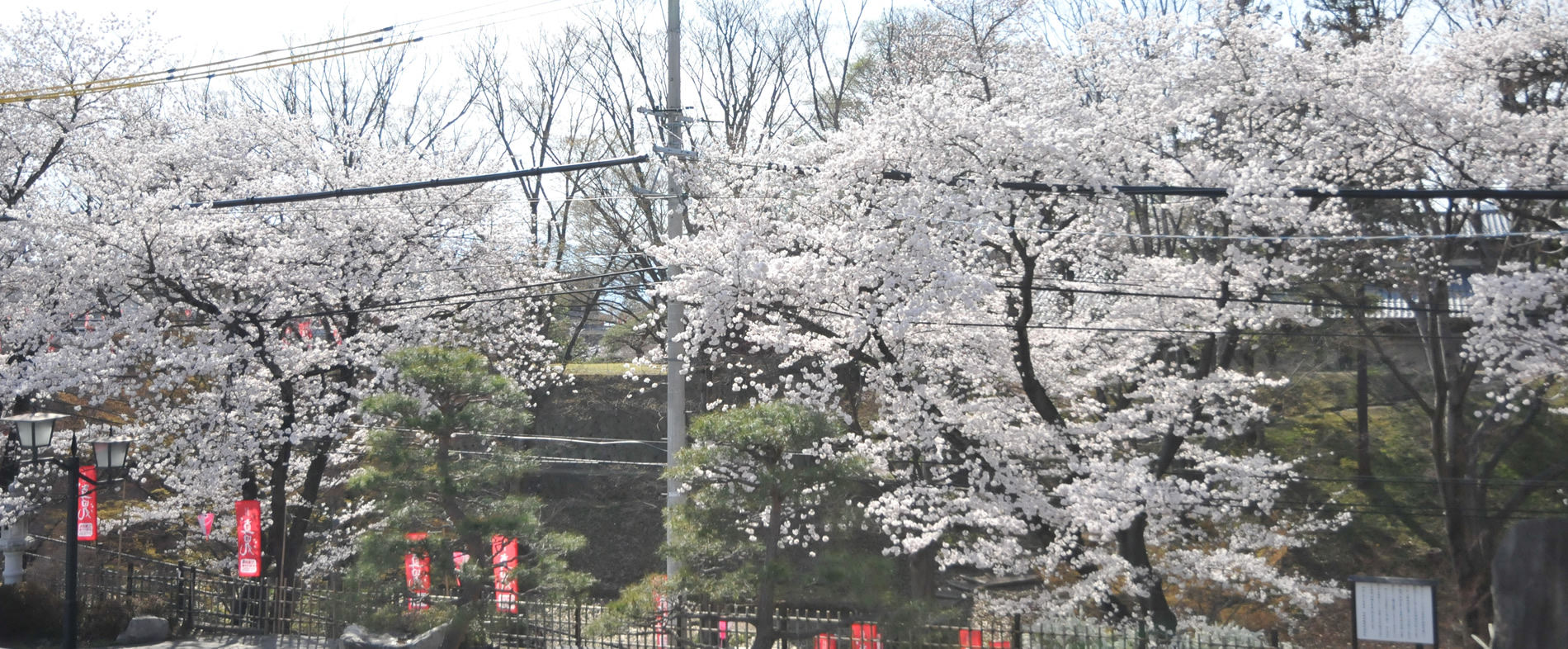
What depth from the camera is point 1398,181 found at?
41.3 feet

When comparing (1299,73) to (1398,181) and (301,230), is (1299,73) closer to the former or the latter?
(1398,181)

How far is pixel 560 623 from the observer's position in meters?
10.5

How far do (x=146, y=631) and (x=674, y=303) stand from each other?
25.5 ft

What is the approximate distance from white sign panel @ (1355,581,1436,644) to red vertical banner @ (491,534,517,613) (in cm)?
768

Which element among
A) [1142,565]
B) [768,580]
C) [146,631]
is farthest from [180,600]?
[1142,565]

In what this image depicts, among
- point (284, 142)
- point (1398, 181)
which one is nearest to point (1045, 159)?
point (1398, 181)

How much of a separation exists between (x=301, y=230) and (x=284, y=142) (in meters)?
2.83

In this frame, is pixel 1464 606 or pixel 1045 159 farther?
pixel 1464 606

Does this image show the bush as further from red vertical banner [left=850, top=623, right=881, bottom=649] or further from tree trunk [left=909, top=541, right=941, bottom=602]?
tree trunk [left=909, top=541, right=941, bottom=602]

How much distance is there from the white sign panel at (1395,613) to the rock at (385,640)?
28.1 ft

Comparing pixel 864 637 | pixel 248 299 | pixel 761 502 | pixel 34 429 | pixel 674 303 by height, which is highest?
pixel 248 299

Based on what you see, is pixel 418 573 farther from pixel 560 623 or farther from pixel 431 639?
pixel 560 623

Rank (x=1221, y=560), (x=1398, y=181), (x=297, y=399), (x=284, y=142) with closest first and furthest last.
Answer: (x=1221, y=560) → (x=1398, y=181) → (x=297, y=399) → (x=284, y=142)

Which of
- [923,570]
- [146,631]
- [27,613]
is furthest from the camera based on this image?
[923,570]
